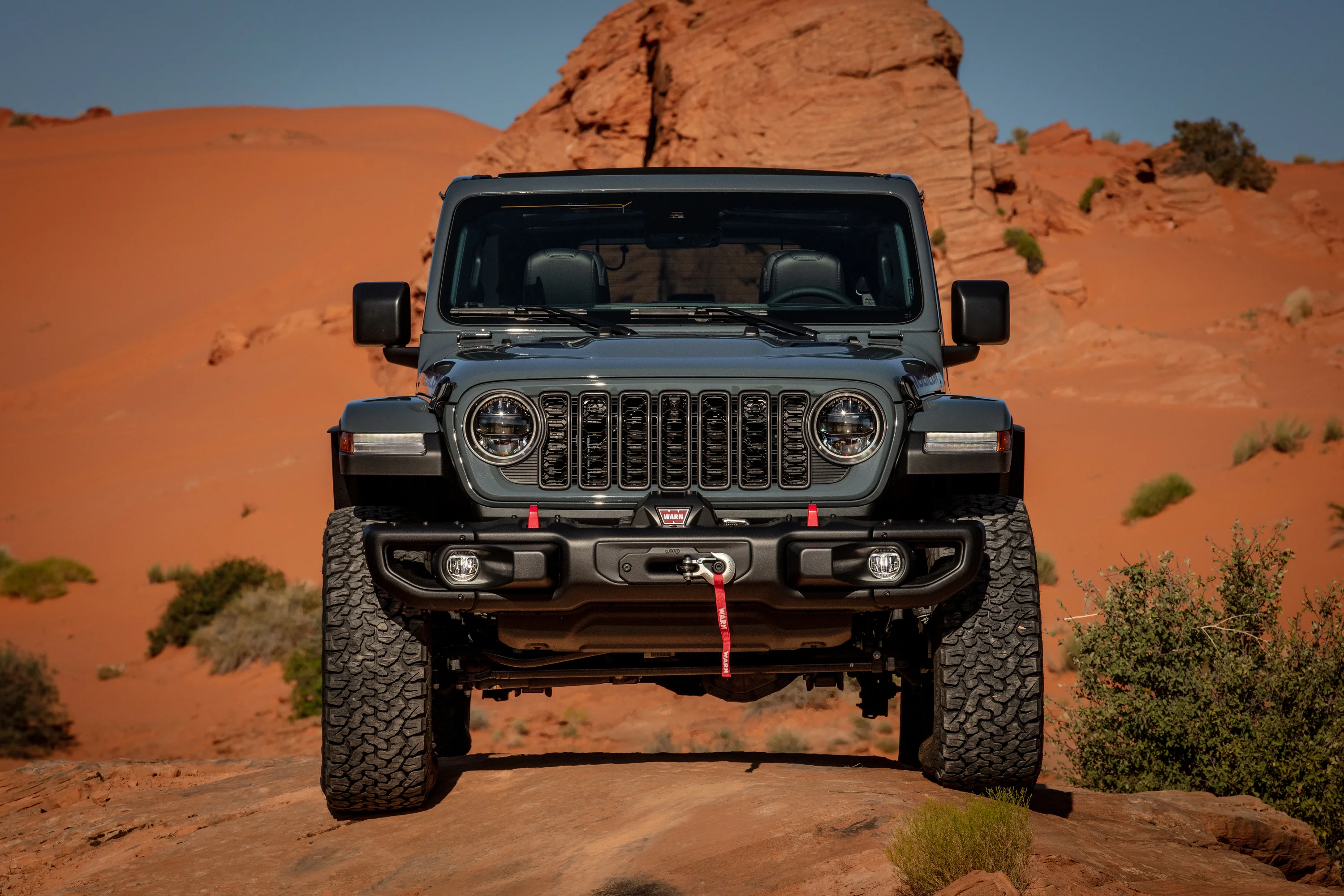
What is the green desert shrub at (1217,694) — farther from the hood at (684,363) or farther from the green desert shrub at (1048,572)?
the green desert shrub at (1048,572)

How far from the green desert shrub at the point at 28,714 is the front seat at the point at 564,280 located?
32.8 feet

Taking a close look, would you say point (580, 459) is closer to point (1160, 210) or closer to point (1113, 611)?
point (1113, 611)

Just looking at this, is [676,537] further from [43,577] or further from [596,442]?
[43,577]

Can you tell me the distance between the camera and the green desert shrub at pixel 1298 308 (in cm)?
2448

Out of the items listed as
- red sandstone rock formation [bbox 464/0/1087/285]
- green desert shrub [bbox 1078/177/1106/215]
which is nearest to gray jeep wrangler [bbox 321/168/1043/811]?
red sandstone rock formation [bbox 464/0/1087/285]

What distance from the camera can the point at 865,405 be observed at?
414 centimetres

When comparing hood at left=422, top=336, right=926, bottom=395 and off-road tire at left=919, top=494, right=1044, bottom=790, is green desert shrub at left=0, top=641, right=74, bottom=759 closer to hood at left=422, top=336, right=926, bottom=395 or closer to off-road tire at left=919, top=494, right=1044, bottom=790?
hood at left=422, top=336, right=926, bottom=395

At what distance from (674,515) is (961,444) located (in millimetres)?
1023

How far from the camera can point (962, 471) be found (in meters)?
4.09

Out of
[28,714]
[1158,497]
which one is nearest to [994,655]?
[28,714]

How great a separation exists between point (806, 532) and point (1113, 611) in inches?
175

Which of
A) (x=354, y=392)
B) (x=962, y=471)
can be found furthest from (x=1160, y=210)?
(x=962, y=471)

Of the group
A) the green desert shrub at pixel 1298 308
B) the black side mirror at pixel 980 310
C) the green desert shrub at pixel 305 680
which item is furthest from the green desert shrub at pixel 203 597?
the green desert shrub at pixel 1298 308

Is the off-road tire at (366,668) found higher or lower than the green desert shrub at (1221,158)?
lower
